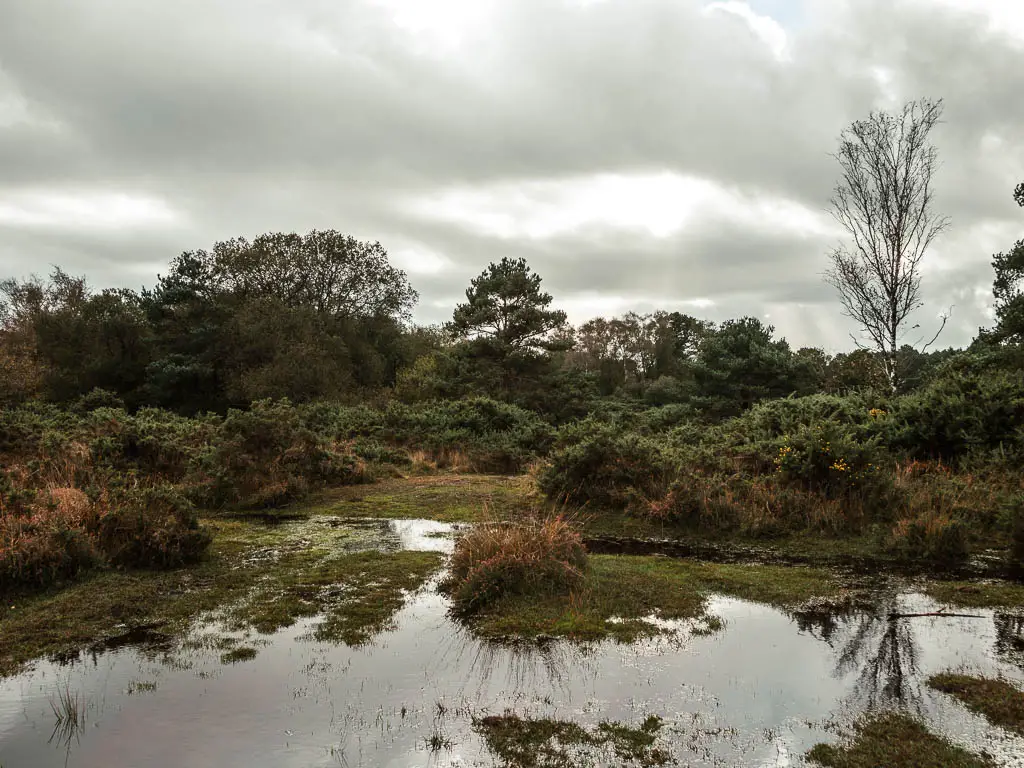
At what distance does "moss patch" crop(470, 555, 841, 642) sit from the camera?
7.27 m

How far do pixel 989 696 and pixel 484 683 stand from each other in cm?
404

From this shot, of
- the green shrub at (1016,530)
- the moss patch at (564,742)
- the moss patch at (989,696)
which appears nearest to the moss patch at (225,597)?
the moss patch at (564,742)

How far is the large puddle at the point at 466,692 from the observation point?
484cm

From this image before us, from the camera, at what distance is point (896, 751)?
15.2 ft

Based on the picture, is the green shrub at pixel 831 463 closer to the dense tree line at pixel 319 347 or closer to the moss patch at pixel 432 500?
the moss patch at pixel 432 500

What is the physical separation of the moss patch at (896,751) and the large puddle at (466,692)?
0.15 meters

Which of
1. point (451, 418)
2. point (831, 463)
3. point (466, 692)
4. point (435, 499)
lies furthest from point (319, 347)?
point (466, 692)

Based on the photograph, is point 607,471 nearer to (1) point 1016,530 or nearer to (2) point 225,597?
(1) point 1016,530

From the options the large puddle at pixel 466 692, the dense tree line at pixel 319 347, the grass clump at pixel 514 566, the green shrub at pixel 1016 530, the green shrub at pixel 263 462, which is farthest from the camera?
the dense tree line at pixel 319 347

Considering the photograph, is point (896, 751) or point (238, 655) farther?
point (238, 655)

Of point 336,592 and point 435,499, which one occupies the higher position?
point 435,499

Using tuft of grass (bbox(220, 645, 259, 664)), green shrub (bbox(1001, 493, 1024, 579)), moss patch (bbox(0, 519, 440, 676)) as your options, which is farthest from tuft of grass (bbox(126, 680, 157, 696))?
green shrub (bbox(1001, 493, 1024, 579))

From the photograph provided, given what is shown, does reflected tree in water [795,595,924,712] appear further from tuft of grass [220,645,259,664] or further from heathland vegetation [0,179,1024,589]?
tuft of grass [220,645,259,664]

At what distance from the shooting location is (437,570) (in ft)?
32.0
